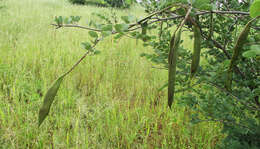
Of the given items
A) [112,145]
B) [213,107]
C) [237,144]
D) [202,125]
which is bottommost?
[112,145]

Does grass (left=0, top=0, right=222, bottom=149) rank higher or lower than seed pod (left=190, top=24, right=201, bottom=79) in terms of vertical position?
lower

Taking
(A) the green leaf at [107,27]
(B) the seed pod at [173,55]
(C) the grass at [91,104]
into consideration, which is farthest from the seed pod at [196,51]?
(C) the grass at [91,104]

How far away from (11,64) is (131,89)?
4.37 ft

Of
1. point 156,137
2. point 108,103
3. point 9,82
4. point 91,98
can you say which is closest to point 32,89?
point 9,82

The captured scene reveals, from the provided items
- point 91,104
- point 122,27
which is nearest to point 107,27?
point 122,27

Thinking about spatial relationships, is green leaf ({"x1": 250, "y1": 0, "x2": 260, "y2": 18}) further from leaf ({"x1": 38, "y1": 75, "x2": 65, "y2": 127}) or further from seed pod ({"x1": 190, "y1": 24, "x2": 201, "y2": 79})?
leaf ({"x1": 38, "y1": 75, "x2": 65, "y2": 127})

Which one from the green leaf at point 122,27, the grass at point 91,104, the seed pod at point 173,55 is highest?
the green leaf at point 122,27

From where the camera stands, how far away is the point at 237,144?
802 mm

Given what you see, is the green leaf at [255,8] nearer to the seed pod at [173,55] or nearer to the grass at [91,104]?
the seed pod at [173,55]

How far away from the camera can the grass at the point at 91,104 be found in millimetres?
1185

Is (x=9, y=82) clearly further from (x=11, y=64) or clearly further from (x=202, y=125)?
(x=202, y=125)

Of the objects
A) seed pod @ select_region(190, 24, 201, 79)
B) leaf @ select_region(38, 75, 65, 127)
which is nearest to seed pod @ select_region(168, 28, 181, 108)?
seed pod @ select_region(190, 24, 201, 79)

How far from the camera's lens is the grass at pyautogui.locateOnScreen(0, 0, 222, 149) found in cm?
118

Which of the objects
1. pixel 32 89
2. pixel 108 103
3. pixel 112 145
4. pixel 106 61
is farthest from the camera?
pixel 106 61
